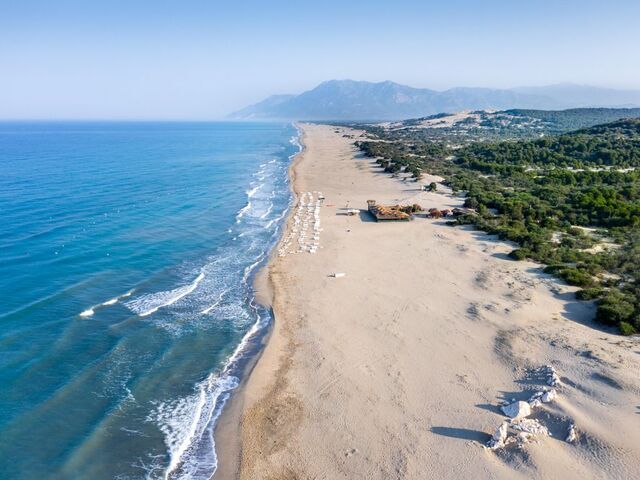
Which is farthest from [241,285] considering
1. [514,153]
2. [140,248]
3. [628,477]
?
[514,153]

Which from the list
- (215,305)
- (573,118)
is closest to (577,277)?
(215,305)

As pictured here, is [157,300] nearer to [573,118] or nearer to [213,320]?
[213,320]

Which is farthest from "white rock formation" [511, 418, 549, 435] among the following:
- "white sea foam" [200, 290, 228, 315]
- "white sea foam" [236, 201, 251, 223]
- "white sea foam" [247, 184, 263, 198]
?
"white sea foam" [247, 184, 263, 198]

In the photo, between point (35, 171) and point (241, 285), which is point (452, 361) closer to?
point (241, 285)

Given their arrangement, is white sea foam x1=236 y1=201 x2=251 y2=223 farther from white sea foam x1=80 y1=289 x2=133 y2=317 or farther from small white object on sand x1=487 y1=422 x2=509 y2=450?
small white object on sand x1=487 y1=422 x2=509 y2=450

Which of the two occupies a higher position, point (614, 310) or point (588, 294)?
point (614, 310)
